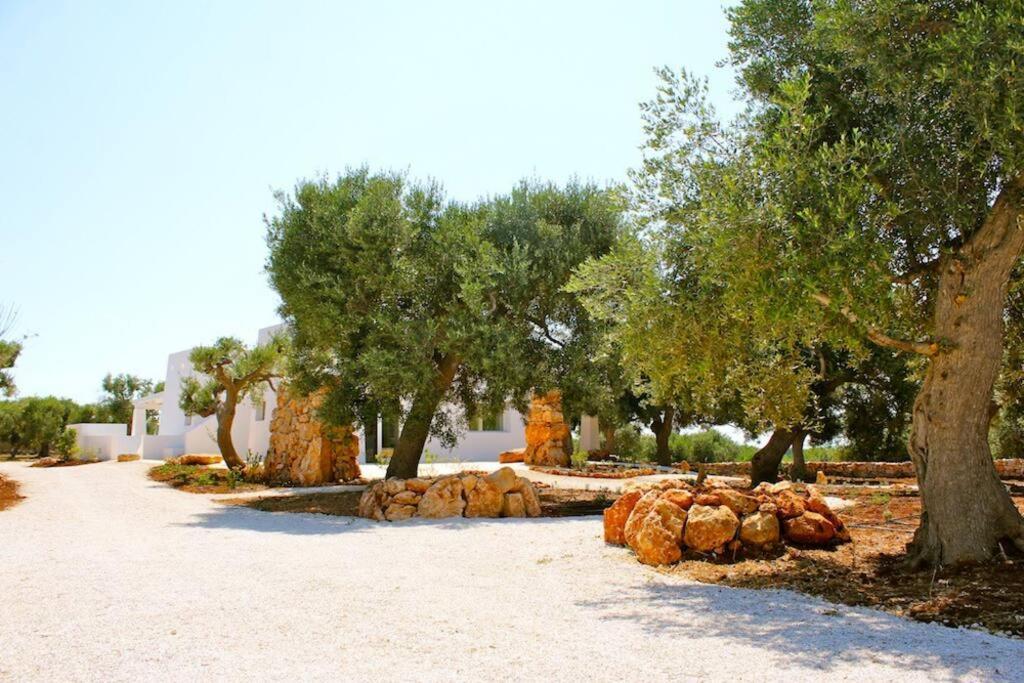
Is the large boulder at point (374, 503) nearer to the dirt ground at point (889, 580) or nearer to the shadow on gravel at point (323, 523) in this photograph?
the shadow on gravel at point (323, 523)

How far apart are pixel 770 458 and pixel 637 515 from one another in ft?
28.8

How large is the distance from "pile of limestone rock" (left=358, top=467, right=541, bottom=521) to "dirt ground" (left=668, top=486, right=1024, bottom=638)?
18.1 feet

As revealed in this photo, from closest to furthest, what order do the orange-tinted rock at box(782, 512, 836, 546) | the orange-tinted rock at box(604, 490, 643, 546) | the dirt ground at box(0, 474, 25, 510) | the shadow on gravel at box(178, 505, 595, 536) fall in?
1. the orange-tinted rock at box(782, 512, 836, 546)
2. the orange-tinted rock at box(604, 490, 643, 546)
3. the shadow on gravel at box(178, 505, 595, 536)
4. the dirt ground at box(0, 474, 25, 510)

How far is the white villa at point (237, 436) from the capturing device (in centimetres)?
3002

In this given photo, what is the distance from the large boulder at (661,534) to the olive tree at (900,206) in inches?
94.0

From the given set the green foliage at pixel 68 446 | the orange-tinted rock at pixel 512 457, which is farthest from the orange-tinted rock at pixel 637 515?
the green foliage at pixel 68 446

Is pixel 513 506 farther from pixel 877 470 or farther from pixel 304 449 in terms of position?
pixel 877 470

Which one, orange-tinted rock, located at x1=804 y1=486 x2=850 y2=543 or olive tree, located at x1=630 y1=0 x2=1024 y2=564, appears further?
orange-tinted rock, located at x1=804 y1=486 x2=850 y2=543

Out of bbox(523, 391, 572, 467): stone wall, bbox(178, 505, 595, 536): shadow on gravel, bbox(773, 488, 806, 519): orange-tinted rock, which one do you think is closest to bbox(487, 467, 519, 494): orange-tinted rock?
bbox(178, 505, 595, 536): shadow on gravel

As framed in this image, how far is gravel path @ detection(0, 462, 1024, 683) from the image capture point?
4.48 meters

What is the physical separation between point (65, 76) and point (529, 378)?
984cm

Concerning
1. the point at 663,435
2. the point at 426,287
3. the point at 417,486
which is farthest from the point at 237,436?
the point at 417,486

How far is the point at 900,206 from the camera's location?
7.33 meters

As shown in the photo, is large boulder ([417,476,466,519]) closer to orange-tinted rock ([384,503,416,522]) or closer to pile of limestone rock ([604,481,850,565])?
orange-tinted rock ([384,503,416,522])
